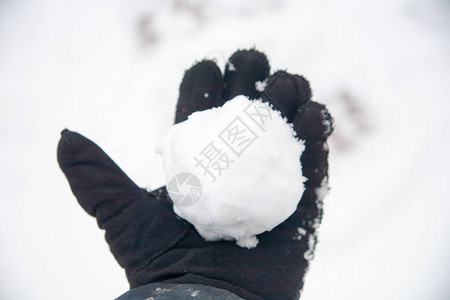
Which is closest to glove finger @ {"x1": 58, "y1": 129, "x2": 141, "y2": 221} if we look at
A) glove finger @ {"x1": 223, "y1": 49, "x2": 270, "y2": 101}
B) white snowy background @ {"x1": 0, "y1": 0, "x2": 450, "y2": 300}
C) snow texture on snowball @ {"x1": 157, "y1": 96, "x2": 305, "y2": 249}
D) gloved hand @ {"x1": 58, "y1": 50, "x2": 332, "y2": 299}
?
gloved hand @ {"x1": 58, "y1": 50, "x2": 332, "y2": 299}

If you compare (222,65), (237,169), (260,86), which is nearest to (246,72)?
(260,86)

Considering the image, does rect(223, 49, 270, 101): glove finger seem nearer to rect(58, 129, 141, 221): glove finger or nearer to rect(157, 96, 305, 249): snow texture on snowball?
rect(157, 96, 305, 249): snow texture on snowball

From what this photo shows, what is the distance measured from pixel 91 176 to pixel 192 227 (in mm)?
269

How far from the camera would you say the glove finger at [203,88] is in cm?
89

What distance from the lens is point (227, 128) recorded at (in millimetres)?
703

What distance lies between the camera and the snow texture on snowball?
69cm

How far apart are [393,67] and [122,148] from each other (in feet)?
2.90

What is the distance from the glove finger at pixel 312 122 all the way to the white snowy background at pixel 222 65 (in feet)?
0.75

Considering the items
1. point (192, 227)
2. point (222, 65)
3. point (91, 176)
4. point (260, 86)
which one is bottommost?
point (192, 227)

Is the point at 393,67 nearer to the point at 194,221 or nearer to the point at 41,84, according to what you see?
the point at 194,221

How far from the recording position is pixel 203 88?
89 centimetres

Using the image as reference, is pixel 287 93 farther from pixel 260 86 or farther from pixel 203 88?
Answer: pixel 203 88

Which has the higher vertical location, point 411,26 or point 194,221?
point 411,26

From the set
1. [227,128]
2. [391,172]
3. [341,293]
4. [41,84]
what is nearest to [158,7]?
[41,84]
